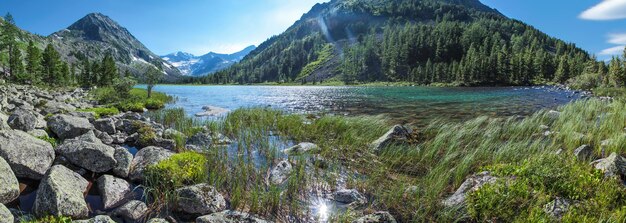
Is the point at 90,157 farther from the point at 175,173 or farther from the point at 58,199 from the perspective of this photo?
the point at 58,199

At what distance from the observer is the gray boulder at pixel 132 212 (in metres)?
7.53

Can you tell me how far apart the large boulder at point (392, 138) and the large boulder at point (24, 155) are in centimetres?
1260

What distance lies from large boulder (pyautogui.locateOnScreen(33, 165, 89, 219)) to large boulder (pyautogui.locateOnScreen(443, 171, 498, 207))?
370 inches

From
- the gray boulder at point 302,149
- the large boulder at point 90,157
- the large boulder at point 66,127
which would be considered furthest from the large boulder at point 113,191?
the large boulder at point 66,127

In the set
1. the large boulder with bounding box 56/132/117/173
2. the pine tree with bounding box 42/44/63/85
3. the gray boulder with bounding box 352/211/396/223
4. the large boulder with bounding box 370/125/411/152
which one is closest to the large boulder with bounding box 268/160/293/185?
the gray boulder with bounding box 352/211/396/223

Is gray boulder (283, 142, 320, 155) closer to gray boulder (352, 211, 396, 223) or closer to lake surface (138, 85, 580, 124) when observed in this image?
gray boulder (352, 211, 396, 223)

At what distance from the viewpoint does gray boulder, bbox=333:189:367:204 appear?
898cm

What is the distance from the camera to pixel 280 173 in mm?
11062

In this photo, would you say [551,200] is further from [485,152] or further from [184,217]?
[184,217]

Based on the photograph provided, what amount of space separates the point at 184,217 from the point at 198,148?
22.8 ft

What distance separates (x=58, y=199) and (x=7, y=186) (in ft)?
6.01

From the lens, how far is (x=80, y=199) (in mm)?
7555

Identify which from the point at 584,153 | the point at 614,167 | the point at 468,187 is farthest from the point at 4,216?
the point at 584,153

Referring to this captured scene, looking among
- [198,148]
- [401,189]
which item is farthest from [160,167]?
[401,189]
